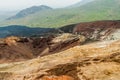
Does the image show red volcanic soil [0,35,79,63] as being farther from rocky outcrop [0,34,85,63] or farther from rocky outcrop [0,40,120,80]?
rocky outcrop [0,40,120,80]

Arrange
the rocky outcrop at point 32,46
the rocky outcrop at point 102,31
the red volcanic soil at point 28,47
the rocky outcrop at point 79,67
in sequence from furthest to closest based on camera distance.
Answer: the rocky outcrop at point 102,31 < the rocky outcrop at point 32,46 < the red volcanic soil at point 28,47 < the rocky outcrop at point 79,67

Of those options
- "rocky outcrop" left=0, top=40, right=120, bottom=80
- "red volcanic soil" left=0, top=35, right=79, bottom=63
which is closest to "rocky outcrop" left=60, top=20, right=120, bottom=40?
"red volcanic soil" left=0, top=35, right=79, bottom=63

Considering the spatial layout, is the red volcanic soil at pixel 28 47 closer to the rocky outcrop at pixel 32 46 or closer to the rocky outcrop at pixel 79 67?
the rocky outcrop at pixel 32 46

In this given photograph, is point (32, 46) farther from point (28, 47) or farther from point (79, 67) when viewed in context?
point (79, 67)

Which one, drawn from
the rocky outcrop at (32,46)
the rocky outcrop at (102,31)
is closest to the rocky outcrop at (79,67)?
the rocky outcrop at (32,46)

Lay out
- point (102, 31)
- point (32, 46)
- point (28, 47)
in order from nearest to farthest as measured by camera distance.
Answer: point (28, 47), point (32, 46), point (102, 31)

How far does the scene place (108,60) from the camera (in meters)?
34.7

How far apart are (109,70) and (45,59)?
1064 centimetres

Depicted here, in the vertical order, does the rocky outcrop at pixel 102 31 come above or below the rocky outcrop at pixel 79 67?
below

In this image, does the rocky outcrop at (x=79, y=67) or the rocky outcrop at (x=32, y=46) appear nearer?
the rocky outcrop at (x=79, y=67)

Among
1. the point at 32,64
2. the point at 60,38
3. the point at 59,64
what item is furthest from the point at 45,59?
the point at 60,38

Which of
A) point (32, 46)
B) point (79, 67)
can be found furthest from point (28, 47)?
point (79, 67)

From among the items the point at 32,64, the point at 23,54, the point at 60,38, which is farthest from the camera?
the point at 60,38

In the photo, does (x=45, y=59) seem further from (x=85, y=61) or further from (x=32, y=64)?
(x=85, y=61)
